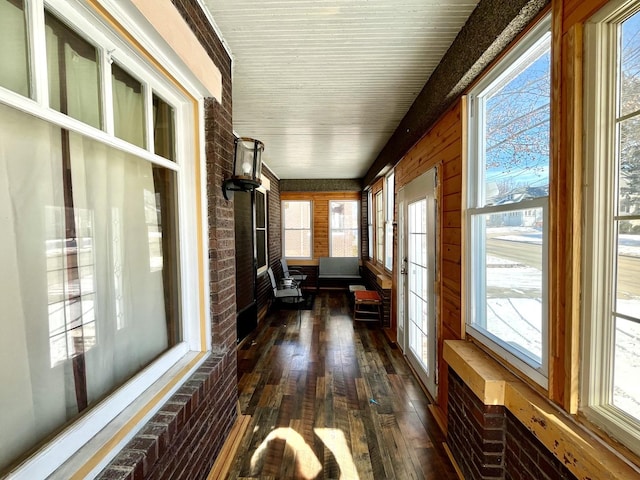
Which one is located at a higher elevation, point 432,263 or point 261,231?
point 261,231

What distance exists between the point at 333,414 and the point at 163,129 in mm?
2300

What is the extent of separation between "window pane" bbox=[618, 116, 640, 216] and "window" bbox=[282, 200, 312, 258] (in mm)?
6015

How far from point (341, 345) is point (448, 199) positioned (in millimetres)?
2290

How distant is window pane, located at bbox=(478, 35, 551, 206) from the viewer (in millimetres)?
1225

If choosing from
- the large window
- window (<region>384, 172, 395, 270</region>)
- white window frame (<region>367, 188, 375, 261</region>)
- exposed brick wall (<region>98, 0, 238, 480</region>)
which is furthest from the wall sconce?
white window frame (<region>367, 188, 375, 261</region>)

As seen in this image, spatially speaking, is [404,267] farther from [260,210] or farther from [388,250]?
[260,210]

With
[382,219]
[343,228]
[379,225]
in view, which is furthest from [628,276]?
[343,228]

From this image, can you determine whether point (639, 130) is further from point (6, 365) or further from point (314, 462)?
point (314, 462)

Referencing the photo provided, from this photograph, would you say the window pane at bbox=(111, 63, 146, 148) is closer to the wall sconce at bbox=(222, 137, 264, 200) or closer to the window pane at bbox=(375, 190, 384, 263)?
the wall sconce at bbox=(222, 137, 264, 200)

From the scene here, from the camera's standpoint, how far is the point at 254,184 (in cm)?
198

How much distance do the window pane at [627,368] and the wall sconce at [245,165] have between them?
1918mm

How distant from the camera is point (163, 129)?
1482 mm

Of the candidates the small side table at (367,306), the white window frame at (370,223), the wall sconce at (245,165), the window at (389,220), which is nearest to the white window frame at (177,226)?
the wall sconce at (245,165)

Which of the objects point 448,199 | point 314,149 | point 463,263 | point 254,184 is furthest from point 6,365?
point 314,149
